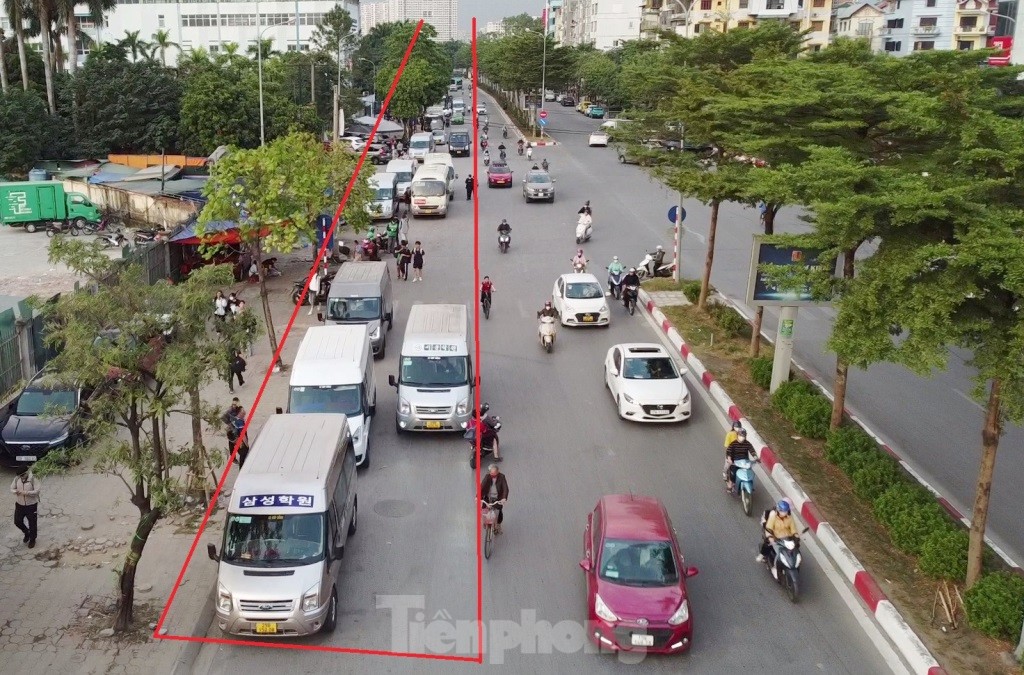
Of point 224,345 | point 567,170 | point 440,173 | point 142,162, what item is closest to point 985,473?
point 224,345

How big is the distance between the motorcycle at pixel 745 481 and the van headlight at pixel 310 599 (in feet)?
24.4

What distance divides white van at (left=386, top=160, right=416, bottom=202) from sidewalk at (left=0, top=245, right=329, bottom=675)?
2942cm

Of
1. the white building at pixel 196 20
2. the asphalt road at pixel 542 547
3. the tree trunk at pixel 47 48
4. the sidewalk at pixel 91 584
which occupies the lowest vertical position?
the sidewalk at pixel 91 584

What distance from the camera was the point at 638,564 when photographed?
1186 cm

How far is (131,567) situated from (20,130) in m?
50.0

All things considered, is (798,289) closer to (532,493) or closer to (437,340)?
(532,493)

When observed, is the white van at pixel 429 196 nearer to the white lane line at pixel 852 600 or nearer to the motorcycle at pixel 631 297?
the motorcycle at pixel 631 297

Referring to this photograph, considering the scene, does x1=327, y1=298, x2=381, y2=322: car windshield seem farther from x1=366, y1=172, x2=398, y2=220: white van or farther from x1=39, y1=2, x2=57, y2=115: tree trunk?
x1=39, y1=2, x2=57, y2=115: tree trunk

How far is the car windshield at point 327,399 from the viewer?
56.8 ft

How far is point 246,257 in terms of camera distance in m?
31.8

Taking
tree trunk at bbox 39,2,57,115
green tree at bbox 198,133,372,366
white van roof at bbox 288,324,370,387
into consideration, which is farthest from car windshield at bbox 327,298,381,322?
tree trunk at bbox 39,2,57,115

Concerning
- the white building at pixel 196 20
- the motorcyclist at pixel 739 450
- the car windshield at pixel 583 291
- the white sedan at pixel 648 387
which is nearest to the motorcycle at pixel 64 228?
the car windshield at pixel 583 291

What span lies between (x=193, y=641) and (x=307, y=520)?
2.08 meters

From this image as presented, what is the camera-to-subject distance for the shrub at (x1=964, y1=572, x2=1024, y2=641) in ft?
36.4
